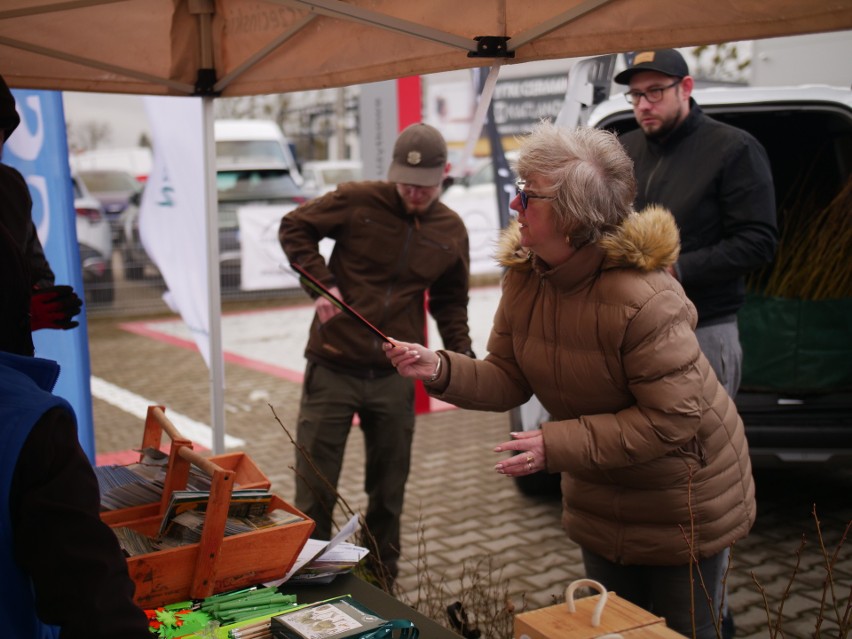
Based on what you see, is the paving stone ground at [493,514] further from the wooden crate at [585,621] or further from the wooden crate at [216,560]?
the wooden crate at [585,621]

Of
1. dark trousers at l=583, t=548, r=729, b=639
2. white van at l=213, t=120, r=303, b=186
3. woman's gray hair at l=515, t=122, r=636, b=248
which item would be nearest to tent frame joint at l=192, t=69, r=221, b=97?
woman's gray hair at l=515, t=122, r=636, b=248

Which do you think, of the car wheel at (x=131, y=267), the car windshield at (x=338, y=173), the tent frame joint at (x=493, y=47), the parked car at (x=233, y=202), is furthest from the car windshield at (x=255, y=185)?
the tent frame joint at (x=493, y=47)

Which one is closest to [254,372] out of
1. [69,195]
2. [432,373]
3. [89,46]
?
[69,195]

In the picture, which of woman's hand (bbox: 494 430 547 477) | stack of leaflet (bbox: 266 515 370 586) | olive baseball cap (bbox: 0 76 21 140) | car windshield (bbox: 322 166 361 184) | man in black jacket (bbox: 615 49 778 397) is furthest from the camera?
car windshield (bbox: 322 166 361 184)

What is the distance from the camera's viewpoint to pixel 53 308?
2885 mm

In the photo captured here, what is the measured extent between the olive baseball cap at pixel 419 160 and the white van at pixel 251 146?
11.4 m

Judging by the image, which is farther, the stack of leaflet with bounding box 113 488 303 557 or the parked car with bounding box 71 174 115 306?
the parked car with bounding box 71 174 115 306

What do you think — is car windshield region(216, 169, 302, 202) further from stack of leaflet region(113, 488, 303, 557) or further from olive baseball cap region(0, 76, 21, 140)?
olive baseball cap region(0, 76, 21, 140)

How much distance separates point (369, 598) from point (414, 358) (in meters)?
0.66

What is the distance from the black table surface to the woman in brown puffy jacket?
16.4 inches

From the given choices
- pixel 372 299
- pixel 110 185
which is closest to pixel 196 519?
pixel 372 299

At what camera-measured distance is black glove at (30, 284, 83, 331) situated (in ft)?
9.40

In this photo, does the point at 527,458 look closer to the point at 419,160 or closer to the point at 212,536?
the point at 212,536

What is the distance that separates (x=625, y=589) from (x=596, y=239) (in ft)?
3.47
